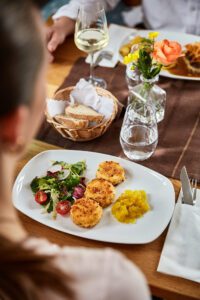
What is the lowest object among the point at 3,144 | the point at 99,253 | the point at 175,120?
the point at 175,120

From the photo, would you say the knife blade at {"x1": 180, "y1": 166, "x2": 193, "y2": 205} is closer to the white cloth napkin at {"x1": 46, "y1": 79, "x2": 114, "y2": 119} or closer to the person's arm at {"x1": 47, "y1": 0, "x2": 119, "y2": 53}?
the white cloth napkin at {"x1": 46, "y1": 79, "x2": 114, "y2": 119}

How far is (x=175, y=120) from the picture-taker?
1.49 m

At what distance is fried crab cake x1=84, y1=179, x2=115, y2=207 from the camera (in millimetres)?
1209

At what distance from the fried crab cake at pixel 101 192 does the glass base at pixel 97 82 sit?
47 centimetres

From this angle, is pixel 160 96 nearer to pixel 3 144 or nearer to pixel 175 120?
pixel 175 120

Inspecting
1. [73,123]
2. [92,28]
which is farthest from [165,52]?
[73,123]

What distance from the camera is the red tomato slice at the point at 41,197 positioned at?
4.01ft

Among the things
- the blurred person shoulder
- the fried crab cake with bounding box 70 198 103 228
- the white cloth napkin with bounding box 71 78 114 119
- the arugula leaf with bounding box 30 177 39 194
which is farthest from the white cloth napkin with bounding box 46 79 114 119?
the blurred person shoulder

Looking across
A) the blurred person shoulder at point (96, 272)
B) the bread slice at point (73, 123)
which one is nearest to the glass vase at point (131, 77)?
the bread slice at point (73, 123)

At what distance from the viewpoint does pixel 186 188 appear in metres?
1.22

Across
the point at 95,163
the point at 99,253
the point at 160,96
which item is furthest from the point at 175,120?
the point at 99,253

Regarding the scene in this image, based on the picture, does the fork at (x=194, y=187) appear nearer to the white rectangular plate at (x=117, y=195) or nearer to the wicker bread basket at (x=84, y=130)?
the white rectangular plate at (x=117, y=195)

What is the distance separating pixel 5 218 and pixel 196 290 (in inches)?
21.7

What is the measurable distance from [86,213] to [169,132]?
42 cm
